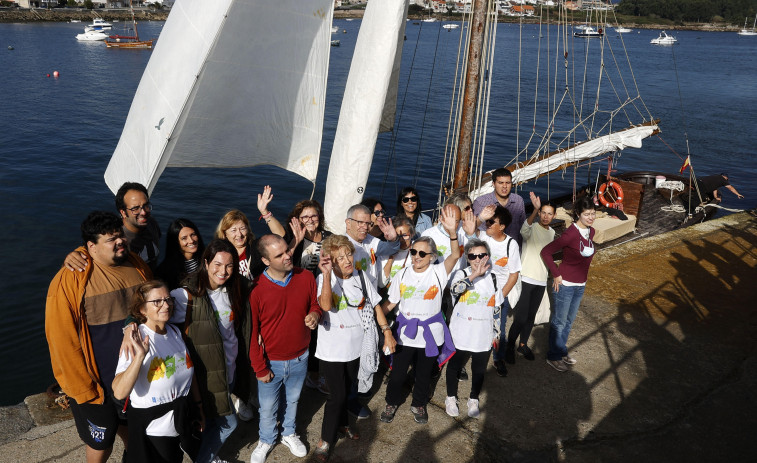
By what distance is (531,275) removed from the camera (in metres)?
5.45

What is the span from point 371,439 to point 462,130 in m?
5.04

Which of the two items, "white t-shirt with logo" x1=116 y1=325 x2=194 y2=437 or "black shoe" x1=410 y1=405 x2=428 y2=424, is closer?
"white t-shirt with logo" x1=116 y1=325 x2=194 y2=437

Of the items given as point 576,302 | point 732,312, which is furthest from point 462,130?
point 732,312

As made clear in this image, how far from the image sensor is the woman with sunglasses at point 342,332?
402 centimetres

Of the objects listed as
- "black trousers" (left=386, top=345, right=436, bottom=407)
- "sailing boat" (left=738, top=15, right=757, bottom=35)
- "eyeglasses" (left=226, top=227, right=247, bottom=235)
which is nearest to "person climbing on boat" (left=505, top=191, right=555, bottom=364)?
"black trousers" (left=386, top=345, right=436, bottom=407)

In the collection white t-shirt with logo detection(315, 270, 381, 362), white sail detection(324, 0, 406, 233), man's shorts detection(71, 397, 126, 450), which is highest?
white sail detection(324, 0, 406, 233)

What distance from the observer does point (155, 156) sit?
484cm

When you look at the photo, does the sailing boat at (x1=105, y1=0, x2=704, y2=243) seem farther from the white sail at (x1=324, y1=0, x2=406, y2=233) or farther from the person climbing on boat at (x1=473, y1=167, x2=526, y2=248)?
the person climbing on boat at (x1=473, y1=167, x2=526, y2=248)

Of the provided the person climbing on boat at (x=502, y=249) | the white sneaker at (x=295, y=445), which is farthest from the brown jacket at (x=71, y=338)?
the person climbing on boat at (x=502, y=249)

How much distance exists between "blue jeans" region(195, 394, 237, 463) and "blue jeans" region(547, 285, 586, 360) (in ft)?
10.7

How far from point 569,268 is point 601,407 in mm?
1281

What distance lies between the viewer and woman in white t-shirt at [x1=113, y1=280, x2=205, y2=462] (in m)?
3.15

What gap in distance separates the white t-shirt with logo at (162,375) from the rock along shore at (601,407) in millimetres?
970

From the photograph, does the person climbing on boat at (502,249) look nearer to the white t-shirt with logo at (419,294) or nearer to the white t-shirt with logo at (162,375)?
the white t-shirt with logo at (419,294)
